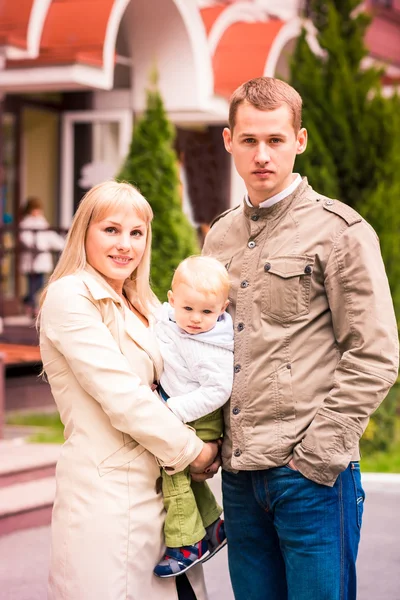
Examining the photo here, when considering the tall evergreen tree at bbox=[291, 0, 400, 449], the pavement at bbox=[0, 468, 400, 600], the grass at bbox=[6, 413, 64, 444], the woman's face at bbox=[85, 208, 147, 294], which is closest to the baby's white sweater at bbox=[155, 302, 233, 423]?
the woman's face at bbox=[85, 208, 147, 294]

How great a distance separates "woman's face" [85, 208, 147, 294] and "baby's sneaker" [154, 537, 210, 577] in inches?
36.4

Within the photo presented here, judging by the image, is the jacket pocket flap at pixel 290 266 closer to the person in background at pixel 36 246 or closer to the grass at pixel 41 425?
the grass at pixel 41 425

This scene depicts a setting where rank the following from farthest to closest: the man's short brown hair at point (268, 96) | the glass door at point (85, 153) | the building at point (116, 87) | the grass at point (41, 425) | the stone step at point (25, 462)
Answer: the glass door at point (85, 153)
the building at point (116, 87)
the grass at point (41, 425)
the stone step at point (25, 462)
the man's short brown hair at point (268, 96)

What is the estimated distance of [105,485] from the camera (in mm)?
3232

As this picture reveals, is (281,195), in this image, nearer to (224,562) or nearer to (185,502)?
(185,502)

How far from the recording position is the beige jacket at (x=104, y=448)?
3.18 meters

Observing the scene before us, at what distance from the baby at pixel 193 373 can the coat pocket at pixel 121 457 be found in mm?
131

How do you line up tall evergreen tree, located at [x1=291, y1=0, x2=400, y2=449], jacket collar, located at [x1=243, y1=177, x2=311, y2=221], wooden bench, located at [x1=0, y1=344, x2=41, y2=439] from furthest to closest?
wooden bench, located at [x1=0, y1=344, x2=41, y2=439]
tall evergreen tree, located at [x1=291, y1=0, x2=400, y2=449]
jacket collar, located at [x1=243, y1=177, x2=311, y2=221]

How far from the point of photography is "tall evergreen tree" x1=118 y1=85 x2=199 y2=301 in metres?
9.01

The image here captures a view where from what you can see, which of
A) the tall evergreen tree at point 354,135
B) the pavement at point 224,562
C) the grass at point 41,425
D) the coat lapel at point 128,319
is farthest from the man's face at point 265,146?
the tall evergreen tree at point 354,135

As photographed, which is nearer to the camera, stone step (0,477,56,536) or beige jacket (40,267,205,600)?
beige jacket (40,267,205,600)

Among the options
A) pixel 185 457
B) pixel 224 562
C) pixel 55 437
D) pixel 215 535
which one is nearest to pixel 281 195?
pixel 185 457

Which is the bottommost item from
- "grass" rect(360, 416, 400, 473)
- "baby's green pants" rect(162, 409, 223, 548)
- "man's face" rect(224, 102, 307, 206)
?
"grass" rect(360, 416, 400, 473)

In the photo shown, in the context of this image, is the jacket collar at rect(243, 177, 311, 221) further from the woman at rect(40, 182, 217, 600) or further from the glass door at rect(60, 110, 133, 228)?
the glass door at rect(60, 110, 133, 228)
